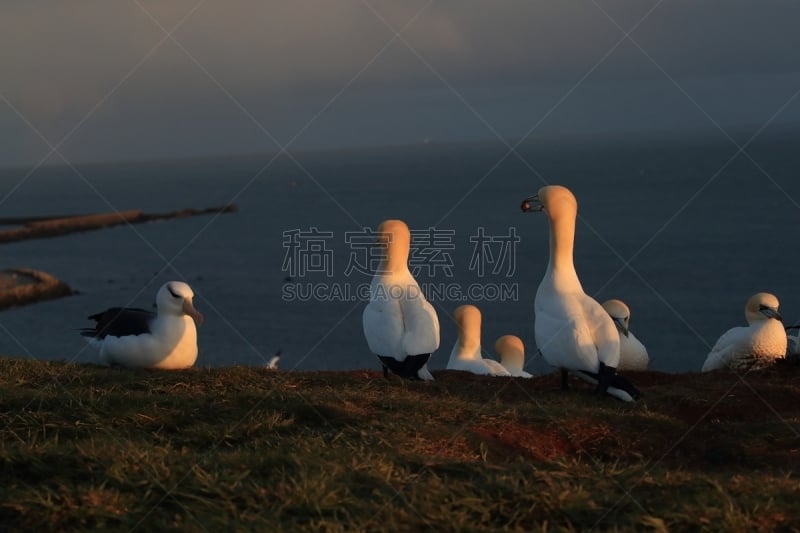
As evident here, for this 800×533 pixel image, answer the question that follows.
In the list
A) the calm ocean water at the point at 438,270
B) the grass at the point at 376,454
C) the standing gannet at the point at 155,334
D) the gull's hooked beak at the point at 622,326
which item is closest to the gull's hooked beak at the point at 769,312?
the gull's hooked beak at the point at 622,326

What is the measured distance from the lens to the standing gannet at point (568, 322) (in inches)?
408

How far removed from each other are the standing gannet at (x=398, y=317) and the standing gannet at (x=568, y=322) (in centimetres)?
123

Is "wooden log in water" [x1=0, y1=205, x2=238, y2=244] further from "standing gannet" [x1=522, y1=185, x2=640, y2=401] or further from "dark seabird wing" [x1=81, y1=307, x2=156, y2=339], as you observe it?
"standing gannet" [x1=522, y1=185, x2=640, y2=401]

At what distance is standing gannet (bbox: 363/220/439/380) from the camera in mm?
11352

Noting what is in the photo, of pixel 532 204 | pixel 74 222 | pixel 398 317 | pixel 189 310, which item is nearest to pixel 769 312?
pixel 532 204

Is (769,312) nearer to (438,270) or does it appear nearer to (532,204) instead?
(532,204)

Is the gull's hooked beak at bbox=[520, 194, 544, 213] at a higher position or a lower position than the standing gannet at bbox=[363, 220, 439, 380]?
higher

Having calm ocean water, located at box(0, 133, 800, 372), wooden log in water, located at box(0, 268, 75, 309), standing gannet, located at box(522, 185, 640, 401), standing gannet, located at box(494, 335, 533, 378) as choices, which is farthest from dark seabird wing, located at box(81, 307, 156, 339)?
wooden log in water, located at box(0, 268, 75, 309)

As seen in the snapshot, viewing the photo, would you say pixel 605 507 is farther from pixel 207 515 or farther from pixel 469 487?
pixel 207 515

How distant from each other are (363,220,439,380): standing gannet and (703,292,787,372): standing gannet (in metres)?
3.73

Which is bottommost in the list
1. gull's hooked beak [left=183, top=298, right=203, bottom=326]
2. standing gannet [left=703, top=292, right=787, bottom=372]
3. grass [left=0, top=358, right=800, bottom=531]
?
grass [left=0, top=358, right=800, bottom=531]

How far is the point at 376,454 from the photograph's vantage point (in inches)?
261

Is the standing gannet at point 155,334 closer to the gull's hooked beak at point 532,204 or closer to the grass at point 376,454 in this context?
the grass at point 376,454

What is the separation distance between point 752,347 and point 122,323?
745 centimetres
